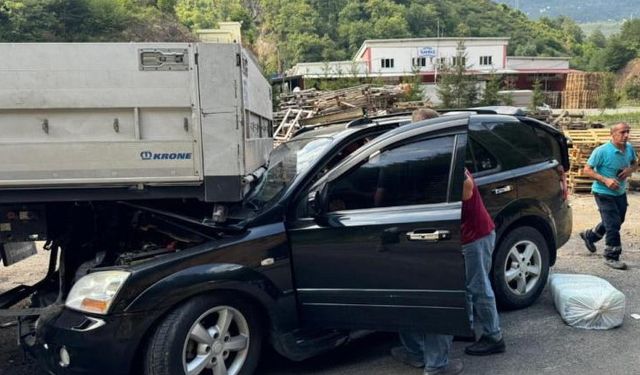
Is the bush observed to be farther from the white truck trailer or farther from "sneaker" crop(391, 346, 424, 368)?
the white truck trailer

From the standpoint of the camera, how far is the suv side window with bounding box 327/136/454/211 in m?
3.64

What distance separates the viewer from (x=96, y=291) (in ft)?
10.6

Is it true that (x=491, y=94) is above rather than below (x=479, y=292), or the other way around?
above

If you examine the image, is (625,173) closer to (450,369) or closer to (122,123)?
(450,369)

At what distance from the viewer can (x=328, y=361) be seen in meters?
4.07

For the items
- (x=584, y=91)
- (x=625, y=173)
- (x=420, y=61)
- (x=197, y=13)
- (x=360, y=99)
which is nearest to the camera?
(x=625, y=173)

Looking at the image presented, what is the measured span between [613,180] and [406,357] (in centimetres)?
376

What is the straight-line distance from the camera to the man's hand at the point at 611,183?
6117 mm

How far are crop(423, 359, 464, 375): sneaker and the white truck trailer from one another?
1.74 m

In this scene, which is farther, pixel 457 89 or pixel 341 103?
pixel 457 89

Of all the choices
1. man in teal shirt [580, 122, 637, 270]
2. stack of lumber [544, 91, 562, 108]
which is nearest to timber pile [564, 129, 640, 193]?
man in teal shirt [580, 122, 637, 270]

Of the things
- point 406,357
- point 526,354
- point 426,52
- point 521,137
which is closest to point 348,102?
point 521,137

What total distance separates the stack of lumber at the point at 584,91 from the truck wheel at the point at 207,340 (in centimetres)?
5904

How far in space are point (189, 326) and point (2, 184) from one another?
57.7 inches
